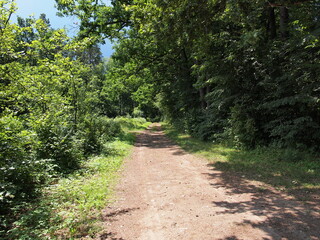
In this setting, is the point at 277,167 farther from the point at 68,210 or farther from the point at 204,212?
the point at 68,210

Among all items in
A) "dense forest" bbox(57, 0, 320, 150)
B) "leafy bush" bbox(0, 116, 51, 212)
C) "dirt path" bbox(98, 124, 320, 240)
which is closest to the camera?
"dirt path" bbox(98, 124, 320, 240)

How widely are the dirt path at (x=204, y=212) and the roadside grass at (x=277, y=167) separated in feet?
2.06

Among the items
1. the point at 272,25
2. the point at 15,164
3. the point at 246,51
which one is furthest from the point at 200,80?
the point at 15,164

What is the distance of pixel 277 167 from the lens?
7.72 metres

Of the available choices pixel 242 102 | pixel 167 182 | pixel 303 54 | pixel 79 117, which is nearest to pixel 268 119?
pixel 242 102

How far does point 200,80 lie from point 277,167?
838cm

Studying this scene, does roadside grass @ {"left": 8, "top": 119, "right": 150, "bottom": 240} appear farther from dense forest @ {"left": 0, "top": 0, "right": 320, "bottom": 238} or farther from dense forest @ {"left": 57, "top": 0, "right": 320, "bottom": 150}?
dense forest @ {"left": 57, "top": 0, "right": 320, "bottom": 150}

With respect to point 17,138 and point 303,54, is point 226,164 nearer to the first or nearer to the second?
point 303,54

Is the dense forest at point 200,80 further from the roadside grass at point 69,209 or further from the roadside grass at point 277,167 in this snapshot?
the roadside grass at point 277,167

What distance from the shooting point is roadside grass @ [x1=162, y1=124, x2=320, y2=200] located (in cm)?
589

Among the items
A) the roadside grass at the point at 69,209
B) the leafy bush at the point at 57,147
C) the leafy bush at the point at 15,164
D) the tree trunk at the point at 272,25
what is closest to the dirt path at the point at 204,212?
the roadside grass at the point at 69,209

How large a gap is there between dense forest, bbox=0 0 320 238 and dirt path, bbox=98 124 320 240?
231 cm

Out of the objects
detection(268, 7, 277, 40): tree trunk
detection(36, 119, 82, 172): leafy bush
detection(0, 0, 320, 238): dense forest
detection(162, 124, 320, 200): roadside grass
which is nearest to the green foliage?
detection(0, 0, 320, 238): dense forest

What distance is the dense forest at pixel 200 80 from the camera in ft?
18.7
